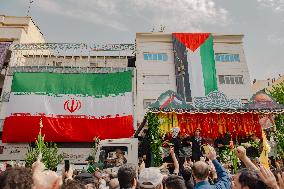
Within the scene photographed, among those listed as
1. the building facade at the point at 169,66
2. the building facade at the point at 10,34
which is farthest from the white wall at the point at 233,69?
the building facade at the point at 10,34

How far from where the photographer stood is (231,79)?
3341cm

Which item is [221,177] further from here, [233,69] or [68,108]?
[233,69]

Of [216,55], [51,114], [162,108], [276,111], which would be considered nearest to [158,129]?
[162,108]

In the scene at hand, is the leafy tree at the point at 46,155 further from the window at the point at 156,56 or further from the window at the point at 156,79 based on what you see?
the window at the point at 156,56

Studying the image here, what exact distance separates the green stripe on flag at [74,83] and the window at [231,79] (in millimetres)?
10253

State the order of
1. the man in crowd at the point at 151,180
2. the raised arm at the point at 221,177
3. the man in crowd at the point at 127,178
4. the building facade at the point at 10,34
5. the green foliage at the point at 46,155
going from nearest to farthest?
1. the man in crowd at the point at 151,180
2. the man in crowd at the point at 127,178
3. the raised arm at the point at 221,177
4. the green foliage at the point at 46,155
5. the building facade at the point at 10,34

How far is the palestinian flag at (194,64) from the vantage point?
31.3 meters

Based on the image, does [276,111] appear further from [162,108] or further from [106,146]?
[106,146]

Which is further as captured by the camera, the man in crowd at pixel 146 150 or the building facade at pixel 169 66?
the building facade at pixel 169 66

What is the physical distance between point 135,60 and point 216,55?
8866mm

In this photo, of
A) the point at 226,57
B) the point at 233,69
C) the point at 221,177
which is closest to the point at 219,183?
the point at 221,177

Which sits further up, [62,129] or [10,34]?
[10,34]

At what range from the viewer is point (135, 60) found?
33.1 m

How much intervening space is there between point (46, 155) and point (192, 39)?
18806 mm
